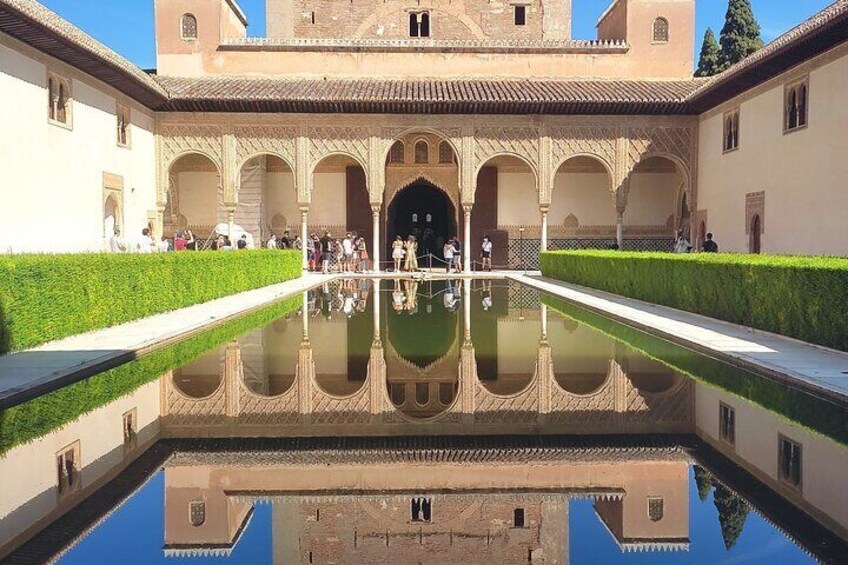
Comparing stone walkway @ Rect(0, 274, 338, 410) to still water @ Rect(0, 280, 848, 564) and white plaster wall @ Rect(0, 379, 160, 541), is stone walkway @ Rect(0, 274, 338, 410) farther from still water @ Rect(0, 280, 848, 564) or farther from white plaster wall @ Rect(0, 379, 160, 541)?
white plaster wall @ Rect(0, 379, 160, 541)

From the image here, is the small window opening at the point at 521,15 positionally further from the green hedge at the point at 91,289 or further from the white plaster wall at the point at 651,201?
the green hedge at the point at 91,289

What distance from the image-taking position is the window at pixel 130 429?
4.62m

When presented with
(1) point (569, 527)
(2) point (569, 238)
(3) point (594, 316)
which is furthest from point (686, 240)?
(1) point (569, 527)

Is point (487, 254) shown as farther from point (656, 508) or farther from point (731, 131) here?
point (656, 508)

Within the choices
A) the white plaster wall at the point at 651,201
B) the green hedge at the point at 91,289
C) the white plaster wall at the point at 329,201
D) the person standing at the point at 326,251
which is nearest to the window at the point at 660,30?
the white plaster wall at the point at 651,201

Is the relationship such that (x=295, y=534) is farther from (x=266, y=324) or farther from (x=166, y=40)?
(x=166, y=40)

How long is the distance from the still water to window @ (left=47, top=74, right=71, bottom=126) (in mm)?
9222

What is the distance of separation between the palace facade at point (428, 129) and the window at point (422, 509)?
1118 cm

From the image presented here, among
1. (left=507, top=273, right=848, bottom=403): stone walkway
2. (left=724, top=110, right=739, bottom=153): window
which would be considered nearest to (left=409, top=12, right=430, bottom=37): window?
(left=724, top=110, right=739, bottom=153): window

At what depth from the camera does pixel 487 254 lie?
24.4m

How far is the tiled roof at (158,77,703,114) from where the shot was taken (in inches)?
813


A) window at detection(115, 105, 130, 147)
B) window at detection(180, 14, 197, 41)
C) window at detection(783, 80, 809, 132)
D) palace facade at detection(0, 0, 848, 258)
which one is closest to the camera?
palace facade at detection(0, 0, 848, 258)

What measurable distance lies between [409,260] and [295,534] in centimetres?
2053

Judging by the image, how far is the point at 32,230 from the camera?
1388cm
